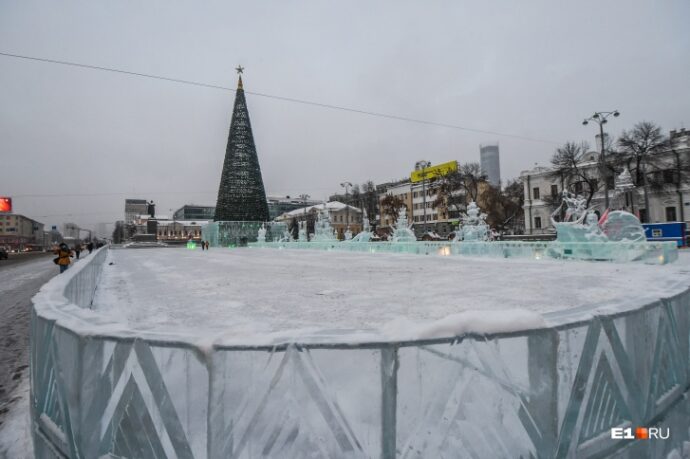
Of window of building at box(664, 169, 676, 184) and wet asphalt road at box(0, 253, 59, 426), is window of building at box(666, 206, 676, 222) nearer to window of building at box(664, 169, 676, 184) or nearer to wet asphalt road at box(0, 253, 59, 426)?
window of building at box(664, 169, 676, 184)

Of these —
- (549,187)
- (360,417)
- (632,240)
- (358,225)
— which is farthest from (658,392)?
(358,225)

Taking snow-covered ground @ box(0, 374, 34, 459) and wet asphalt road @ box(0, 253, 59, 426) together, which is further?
wet asphalt road @ box(0, 253, 59, 426)

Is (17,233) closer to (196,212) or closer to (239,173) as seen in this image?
(196,212)

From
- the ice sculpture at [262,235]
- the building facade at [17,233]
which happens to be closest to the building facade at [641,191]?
the ice sculpture at [262,235]

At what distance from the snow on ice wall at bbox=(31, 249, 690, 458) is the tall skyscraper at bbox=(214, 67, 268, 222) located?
141 ft

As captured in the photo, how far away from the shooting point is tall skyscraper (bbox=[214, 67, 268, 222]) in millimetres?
42719

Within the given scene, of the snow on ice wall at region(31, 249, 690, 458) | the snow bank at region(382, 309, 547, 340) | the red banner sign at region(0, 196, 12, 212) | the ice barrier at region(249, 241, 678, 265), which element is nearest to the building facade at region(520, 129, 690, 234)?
the ice barrier at region(249, 241, 678, 265)

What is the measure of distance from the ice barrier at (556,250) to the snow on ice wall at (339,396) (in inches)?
505

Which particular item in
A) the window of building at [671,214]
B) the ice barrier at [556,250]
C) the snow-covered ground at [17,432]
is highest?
the window of building at [671,214]

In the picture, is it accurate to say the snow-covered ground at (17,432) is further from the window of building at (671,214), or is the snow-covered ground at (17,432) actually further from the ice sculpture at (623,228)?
the window of building at (671,214)

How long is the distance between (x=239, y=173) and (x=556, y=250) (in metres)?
36.6

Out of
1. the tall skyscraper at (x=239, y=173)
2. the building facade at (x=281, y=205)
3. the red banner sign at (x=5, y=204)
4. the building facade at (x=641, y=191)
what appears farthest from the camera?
the building facade at (x=281, y=205)

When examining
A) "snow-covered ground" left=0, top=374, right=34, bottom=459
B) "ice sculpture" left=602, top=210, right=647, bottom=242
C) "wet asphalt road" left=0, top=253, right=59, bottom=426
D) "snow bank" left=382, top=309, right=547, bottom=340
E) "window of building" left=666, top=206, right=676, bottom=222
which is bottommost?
"wet asphalt road" left=0, top=253, right=59, bottom=426

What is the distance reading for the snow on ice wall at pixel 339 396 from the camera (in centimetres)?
155
